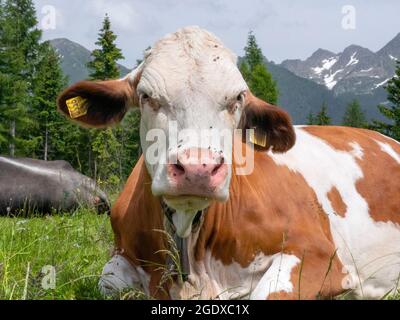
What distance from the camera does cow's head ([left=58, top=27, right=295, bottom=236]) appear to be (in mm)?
3205

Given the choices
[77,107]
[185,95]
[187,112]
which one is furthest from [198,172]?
[77,107]

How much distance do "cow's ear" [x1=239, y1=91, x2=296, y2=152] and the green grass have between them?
161 centimetres

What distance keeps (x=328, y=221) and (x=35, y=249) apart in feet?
9.08

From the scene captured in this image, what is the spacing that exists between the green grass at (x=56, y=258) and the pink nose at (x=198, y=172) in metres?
0.92

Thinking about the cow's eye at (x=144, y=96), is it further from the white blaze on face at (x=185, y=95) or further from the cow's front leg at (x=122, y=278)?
the cow's front leg at (x=122, y=278)

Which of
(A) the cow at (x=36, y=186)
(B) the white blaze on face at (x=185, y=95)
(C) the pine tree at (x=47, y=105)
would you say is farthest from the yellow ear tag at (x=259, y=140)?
(C) the pine tree at (x=47, y=105)

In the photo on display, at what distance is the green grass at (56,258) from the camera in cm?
380

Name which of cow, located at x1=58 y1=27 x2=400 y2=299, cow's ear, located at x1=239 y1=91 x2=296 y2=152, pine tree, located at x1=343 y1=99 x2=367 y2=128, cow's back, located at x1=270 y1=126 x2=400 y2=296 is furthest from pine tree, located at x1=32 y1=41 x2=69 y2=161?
pine tree, located at x1=343 y1=99 x2=367 y2=128

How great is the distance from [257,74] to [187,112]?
74.0m

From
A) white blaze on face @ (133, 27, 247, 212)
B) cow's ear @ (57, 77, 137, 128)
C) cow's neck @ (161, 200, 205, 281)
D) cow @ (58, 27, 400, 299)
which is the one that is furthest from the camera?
cow's ear @ (57, 77, 137, 128)

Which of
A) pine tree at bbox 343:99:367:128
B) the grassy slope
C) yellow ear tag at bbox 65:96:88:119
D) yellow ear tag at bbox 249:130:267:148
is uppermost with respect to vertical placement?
pine tree at bbox 343:99:367:128

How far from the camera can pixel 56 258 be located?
17.7ft

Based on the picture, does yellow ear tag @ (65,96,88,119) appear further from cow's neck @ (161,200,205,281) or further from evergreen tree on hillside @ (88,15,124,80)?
evergreen tree on hillside @ (88,15,124,80)

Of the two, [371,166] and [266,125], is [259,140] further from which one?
[371,166]
